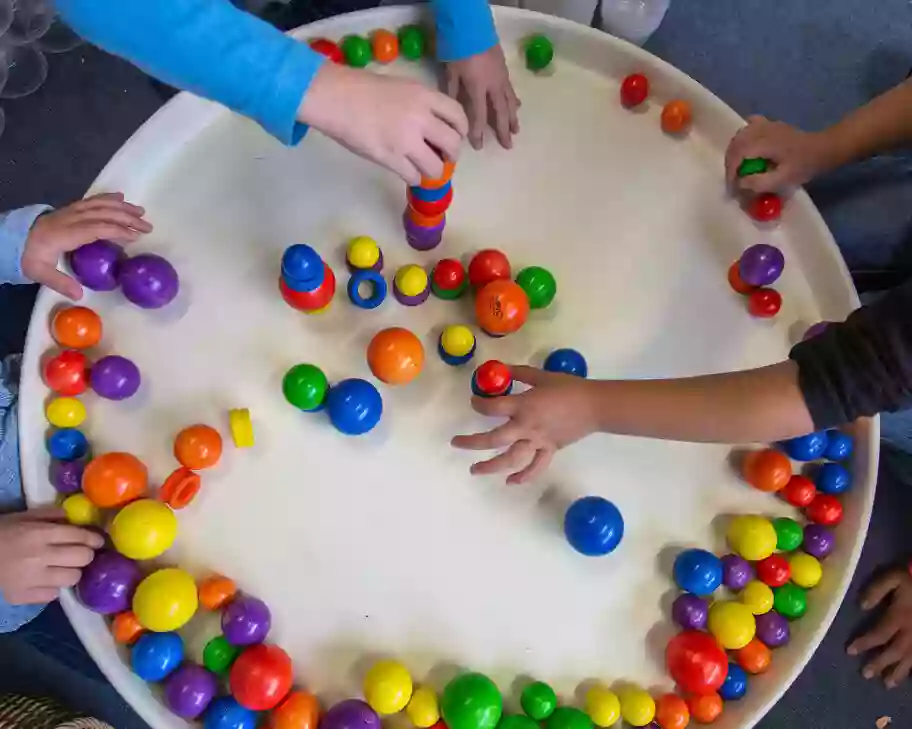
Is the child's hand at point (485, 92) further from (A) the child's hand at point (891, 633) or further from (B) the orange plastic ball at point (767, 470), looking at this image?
(A) the child's hand at point (891, 633)

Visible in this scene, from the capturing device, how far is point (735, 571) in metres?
0.69

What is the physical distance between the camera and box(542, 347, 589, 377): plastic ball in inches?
Result: 27.4

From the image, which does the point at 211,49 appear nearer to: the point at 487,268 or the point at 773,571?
the point at 487,268

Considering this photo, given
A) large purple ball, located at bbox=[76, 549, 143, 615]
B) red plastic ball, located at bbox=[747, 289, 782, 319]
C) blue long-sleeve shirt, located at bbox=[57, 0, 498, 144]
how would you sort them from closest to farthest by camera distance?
1. blue long-sleeve shirt, located at bbox=[57, 0, 498, 144]
2. large purple ball, located at bbox=[76, 549, 143, 615]
3. red plastic ball, located at bbox=[747, 289, 782, 319]

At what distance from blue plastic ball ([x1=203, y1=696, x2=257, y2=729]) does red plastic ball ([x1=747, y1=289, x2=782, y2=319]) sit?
48cm

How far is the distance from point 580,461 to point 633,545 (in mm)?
72

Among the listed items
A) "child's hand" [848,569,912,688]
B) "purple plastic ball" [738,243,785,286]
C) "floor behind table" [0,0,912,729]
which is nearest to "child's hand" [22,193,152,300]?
"floor behind table" [0,0,912,729]

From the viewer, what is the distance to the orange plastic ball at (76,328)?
68 centimetres

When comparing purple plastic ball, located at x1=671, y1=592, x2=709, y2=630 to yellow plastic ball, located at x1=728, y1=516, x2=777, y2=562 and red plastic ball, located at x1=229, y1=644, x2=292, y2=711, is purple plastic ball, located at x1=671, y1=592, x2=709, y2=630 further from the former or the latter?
red plastic ball, located at x1=229, y1=644, x2=292, y2=711

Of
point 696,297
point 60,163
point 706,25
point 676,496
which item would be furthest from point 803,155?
point 60,163

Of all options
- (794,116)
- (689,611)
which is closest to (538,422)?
(689,611)

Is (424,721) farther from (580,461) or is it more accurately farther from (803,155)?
(803,155)

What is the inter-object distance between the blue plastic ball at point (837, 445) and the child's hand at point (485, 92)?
35 centimetres

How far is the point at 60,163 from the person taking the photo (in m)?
1.02
